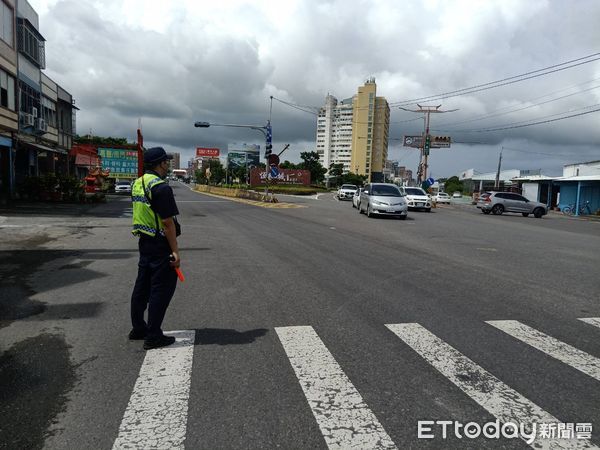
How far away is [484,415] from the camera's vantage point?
121 inches

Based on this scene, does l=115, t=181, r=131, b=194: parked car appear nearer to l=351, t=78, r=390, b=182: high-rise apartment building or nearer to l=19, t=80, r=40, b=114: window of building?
l=19, t=80, r=40, b=114: window of building

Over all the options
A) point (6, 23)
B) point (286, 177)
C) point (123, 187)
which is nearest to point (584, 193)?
point (123, 187)

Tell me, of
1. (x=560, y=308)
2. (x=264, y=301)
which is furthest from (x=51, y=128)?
(x=560, y=308)

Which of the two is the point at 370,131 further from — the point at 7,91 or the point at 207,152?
the point at 7,91

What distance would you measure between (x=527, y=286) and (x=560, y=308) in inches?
49.9

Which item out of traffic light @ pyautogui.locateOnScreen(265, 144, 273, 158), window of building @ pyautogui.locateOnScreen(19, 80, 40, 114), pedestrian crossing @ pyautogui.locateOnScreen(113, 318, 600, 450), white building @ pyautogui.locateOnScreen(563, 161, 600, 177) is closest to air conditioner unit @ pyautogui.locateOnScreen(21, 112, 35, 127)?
window of building @ pyautogui.locateOnScreen(19, 80, 40, 114)

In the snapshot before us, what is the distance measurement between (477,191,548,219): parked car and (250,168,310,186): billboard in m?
51.5

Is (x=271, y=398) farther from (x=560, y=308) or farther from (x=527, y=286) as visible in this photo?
(x=527, y=286)

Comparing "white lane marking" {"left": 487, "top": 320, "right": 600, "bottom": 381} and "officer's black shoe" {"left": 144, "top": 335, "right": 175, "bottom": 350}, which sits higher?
"white lane marking" {"left": 487, "top": 320, "right": 600, "bottom": 381}

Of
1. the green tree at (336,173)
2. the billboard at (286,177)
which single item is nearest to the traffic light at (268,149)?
the billboard at (286,177)

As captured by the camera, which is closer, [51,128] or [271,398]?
[271,398]

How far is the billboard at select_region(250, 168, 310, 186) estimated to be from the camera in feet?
Answer: 259

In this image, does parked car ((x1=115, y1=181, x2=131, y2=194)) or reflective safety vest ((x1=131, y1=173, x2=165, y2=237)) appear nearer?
reflective safety vest ((x1=131, y1=173, x2=165, y2=237))

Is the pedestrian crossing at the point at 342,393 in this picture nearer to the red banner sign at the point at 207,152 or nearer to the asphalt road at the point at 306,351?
the asphalt road at the point at 306,351
